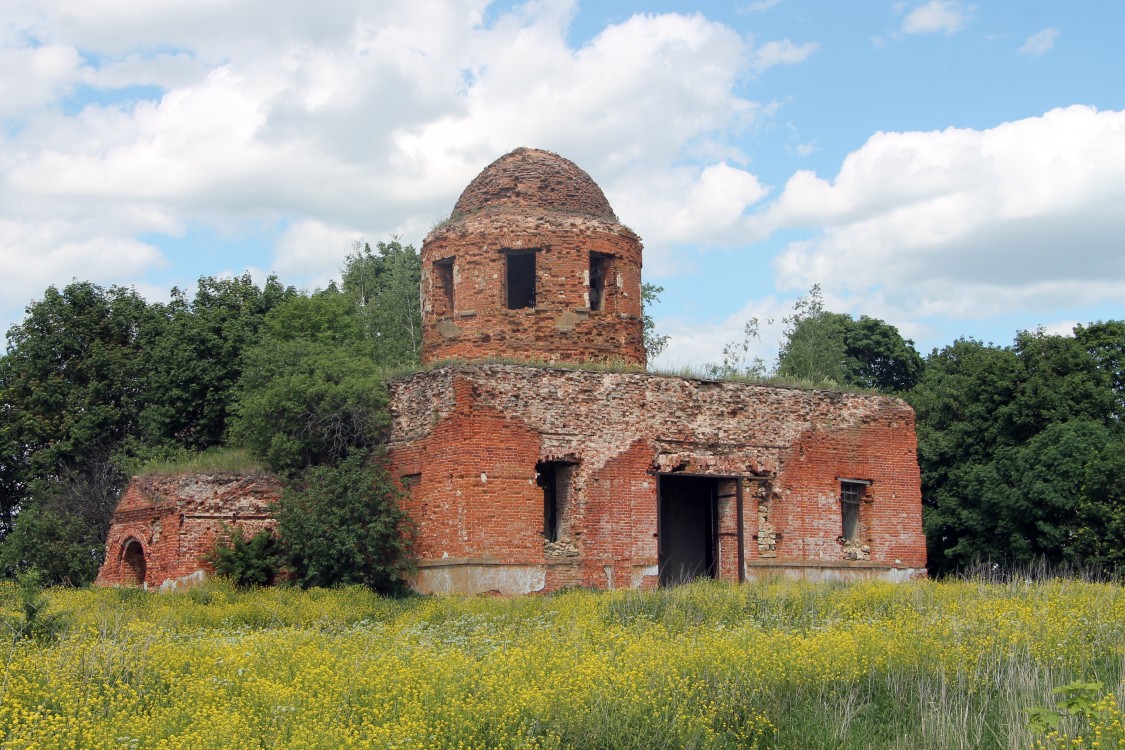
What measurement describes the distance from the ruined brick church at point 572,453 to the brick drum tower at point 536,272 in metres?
0.04

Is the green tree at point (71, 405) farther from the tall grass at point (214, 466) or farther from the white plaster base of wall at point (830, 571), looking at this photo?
the white plaster base of wall at point (830, 571)

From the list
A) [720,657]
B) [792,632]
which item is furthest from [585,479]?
[720,657]

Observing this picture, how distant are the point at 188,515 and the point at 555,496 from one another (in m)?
5.72

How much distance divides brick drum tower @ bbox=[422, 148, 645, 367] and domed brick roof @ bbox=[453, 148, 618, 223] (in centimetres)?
2

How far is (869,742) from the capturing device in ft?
26.8

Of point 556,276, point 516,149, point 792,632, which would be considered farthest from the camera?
point 516,149

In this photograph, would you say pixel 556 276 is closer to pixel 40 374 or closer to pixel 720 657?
pixel 720 657

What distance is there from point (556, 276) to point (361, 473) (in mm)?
5057

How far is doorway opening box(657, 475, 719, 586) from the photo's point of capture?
21.4 meters

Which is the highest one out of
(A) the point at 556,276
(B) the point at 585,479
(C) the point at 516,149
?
(C) the point at 516,149

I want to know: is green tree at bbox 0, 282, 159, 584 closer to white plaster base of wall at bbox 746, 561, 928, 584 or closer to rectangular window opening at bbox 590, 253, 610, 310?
rectangular window opening at bbox 590, 253, 610, 310

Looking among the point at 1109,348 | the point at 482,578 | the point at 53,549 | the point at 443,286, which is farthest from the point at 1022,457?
the point at 53,549

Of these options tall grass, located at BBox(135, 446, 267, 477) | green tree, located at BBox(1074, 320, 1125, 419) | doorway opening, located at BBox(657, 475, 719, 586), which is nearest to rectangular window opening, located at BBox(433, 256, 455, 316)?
tall grass, located at BBox(135, 446, 267, 477)

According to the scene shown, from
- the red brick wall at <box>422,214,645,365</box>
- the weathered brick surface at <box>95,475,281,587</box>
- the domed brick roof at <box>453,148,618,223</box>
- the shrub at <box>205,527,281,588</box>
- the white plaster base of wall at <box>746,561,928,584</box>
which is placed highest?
the domed brick roof at <box>453,148,618,223</box>
